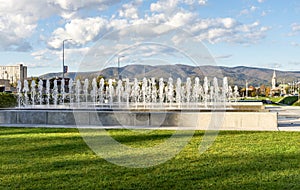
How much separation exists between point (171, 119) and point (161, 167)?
25.5 feet

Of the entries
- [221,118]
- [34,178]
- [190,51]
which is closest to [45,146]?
[34,178]

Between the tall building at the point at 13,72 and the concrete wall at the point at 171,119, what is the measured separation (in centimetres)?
9610

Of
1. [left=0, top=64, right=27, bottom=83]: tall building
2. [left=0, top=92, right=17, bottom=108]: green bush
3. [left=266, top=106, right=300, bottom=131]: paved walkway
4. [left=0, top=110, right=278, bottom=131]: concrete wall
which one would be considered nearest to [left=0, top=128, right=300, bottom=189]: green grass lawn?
[left=0, top=110, right=278, bottom=131]: concrete wall

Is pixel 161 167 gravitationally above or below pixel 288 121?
below

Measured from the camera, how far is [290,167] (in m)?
7.15

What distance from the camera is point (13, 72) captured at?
112 meters

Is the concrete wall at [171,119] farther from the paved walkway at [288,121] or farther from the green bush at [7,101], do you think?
the green bush at [7,101]

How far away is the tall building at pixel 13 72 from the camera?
109 meters

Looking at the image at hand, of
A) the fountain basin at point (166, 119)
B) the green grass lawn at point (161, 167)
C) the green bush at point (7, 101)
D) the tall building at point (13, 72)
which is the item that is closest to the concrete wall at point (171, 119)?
the fountain basin at point (166, 119)

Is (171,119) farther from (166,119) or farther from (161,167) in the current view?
(161,167)

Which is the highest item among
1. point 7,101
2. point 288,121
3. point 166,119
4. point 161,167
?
point 7,101

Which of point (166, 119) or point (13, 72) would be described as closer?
point (166, 119)

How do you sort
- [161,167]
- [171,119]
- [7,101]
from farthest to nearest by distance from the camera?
[7,101], [171,119], [161,167]

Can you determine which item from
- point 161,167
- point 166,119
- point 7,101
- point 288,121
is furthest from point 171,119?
point 7,101
